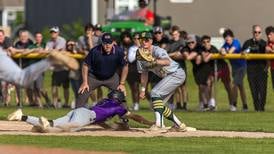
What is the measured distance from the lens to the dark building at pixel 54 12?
53.0 m

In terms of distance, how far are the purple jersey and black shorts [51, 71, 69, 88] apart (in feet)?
23.8

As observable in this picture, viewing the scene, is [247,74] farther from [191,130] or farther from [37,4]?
[37,4]

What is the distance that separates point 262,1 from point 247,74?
28.4 metres

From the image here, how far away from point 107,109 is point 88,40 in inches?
252

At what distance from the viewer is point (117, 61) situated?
55.3 ft

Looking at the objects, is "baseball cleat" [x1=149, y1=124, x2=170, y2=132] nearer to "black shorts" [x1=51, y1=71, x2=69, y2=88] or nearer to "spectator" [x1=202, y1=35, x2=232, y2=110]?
"spectator" [x1=202, y1=35, x2=232, y2=110]

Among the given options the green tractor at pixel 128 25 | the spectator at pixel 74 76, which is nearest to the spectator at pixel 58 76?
the spectator at pixel 74 76

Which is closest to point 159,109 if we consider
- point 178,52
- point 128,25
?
point 178,52

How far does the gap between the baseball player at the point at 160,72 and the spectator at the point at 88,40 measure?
5.43 m

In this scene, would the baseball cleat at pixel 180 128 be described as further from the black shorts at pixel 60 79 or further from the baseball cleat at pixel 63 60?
the black shorts at pixel 60 79

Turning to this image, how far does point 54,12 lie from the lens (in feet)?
181

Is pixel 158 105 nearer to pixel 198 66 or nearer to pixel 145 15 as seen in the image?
pixel 198 66

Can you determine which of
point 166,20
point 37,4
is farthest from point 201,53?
point 37,4

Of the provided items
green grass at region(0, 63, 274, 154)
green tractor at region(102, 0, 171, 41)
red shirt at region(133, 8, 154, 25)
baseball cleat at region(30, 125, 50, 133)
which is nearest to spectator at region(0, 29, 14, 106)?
green grass at region(0, 63, 274, 154)
